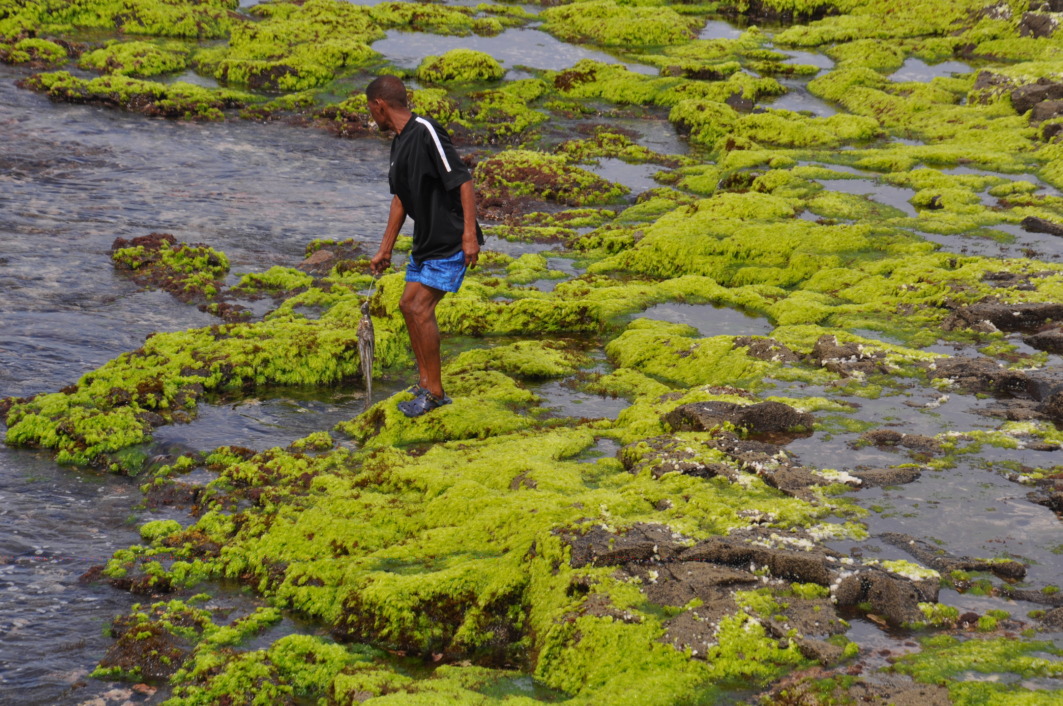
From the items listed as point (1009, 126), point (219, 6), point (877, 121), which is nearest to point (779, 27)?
point (877, 121)

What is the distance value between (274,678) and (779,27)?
108 feet

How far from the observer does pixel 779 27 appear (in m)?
32.8

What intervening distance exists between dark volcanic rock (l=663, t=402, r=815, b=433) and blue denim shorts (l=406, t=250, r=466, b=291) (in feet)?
8.63

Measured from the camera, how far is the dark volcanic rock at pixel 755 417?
7.90 meters

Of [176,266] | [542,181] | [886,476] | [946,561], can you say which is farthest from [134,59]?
[946,561]

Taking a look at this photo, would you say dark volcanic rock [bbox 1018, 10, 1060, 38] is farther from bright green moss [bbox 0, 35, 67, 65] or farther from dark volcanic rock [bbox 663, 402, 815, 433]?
bright green moss [bbox 0, 35, 67, 65]

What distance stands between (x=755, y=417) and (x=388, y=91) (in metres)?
4.60

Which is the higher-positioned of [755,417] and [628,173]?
[628,173]

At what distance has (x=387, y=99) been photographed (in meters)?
8.16

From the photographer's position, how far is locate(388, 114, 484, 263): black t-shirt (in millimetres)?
8039

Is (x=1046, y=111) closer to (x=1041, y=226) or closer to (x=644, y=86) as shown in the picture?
(x=1041, y=226)

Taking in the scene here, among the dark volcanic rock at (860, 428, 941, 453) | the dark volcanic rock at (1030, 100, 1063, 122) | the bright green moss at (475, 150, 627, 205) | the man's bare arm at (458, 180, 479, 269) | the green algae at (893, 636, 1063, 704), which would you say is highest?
the dark volcanic rock at (1030, 100, 1063, 122)

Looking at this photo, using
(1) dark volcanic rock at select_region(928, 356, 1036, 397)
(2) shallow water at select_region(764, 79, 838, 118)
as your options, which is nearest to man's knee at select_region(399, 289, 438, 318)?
(1) dark volcanic rock at select_region(928, 356, 1036, 397)

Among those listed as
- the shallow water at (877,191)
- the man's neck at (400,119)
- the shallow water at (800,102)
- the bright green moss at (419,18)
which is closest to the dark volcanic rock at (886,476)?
the man's neck at (400,119)
